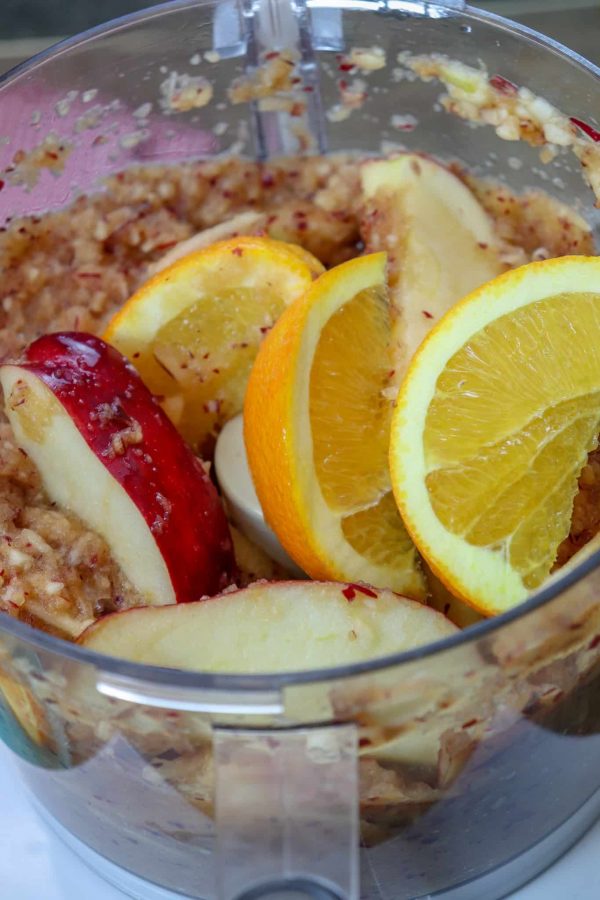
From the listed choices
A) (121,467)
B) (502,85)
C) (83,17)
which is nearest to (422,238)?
(502,85)

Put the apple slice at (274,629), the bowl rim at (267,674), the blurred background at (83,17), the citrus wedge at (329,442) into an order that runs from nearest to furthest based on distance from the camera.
A: the bowl rim at (267,674), the apple slice at (274,629), the citrus wedge at (329,442), the blurred background at (83,17)

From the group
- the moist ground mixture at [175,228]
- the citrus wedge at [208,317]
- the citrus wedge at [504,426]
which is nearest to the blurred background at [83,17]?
the moist ground mixture at [175,228]

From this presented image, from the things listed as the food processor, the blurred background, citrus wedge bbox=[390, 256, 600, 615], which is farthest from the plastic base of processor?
the blurred background

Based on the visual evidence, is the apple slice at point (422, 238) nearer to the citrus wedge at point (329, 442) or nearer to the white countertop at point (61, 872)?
the citrus wedge at point (329, 442)

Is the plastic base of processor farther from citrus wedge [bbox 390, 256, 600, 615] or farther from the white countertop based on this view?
citrus wedge [bbox 390, 256, 600, 615]

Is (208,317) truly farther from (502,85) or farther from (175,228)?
(502,85)

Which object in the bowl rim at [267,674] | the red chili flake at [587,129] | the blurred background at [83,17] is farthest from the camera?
the blurred background at [83,17]

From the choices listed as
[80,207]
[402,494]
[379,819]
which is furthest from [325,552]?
[80,207]

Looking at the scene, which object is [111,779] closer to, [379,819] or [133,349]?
[379,819]

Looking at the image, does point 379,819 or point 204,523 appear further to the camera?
point 204,523
